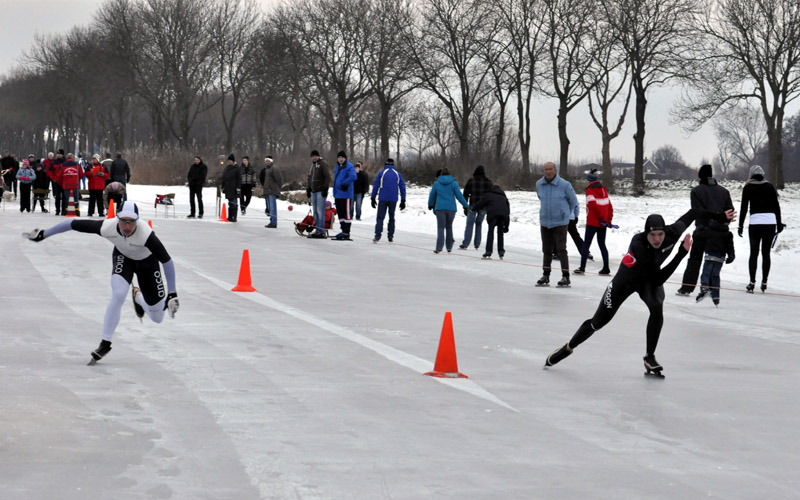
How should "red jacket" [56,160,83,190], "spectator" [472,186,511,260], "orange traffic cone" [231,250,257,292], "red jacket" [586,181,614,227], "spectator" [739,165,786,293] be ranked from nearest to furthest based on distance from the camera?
"orange traffic cone" [231,250,257,292] → "spectator" [739,165,786,293] → "red jacket" [586,181,614,227] → "spectator" [472,186,511,260] → "red jacket" [56,160,83,190]

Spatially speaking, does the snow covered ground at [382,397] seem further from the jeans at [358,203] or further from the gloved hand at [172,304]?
the jeans at [358,203]

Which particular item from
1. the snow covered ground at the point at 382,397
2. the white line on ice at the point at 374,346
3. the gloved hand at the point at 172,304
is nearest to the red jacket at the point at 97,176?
the snow covered ground at the point at 382,397

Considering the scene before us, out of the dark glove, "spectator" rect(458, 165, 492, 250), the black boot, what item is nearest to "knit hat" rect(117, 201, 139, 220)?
the dark glove

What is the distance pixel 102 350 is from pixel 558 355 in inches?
151

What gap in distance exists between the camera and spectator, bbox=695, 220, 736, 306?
14516 millimetres

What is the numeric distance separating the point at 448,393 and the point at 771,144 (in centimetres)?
4891

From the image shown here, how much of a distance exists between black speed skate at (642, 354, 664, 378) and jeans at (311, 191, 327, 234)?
15.3 metres

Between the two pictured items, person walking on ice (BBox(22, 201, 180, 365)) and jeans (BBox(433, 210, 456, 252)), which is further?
jeans (BBox(433, 210, 456, 252))

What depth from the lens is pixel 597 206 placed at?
1730 cm

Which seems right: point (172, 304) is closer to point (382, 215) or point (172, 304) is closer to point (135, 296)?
point (135, 296)

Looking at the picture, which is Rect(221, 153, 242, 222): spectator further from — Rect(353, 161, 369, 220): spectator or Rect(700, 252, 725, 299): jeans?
Rect(700, 252, 725, 299): jeans

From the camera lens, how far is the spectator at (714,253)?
47.6 feet

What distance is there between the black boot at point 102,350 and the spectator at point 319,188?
47.5 ft

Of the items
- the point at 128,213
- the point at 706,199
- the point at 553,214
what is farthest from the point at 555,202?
the point at 128,213
